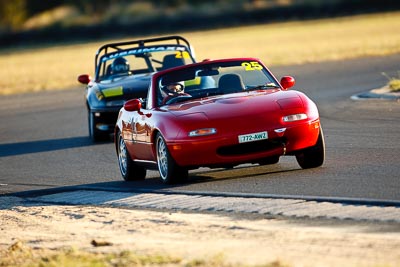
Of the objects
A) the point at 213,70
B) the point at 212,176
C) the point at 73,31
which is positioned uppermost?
the point at 213,70

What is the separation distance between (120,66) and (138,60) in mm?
363

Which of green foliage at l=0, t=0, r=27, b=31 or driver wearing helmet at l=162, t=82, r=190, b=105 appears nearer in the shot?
driver wearing helmet at l=162, t=82, r=190, b=105

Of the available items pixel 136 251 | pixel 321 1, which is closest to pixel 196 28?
pixel 321 1

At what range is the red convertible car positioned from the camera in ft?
40.4

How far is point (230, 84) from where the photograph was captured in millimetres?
13547

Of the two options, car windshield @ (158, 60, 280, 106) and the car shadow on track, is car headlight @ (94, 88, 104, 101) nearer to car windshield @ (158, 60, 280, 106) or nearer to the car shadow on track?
the car shadow on track

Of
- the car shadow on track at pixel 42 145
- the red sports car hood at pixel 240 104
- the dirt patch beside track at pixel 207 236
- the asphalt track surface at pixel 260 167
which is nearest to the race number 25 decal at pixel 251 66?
the red sports car hood at pixel 240 104

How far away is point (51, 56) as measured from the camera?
6512 centimetres

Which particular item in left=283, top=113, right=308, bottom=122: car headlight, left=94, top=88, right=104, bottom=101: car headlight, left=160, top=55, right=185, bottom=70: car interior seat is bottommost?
left=94, top=88, right=104, bottom=101: car headlight

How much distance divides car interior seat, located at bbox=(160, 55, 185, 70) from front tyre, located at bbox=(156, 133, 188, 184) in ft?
24.8

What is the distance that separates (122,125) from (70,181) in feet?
2.97

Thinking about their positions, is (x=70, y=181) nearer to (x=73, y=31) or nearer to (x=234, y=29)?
(x=234, y=29)

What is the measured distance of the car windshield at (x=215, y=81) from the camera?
13.5 m

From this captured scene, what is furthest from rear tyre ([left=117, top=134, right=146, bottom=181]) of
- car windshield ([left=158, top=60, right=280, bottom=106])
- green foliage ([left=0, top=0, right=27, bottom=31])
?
green foliage ([left=0, top=0, right=27, bottom=31])
